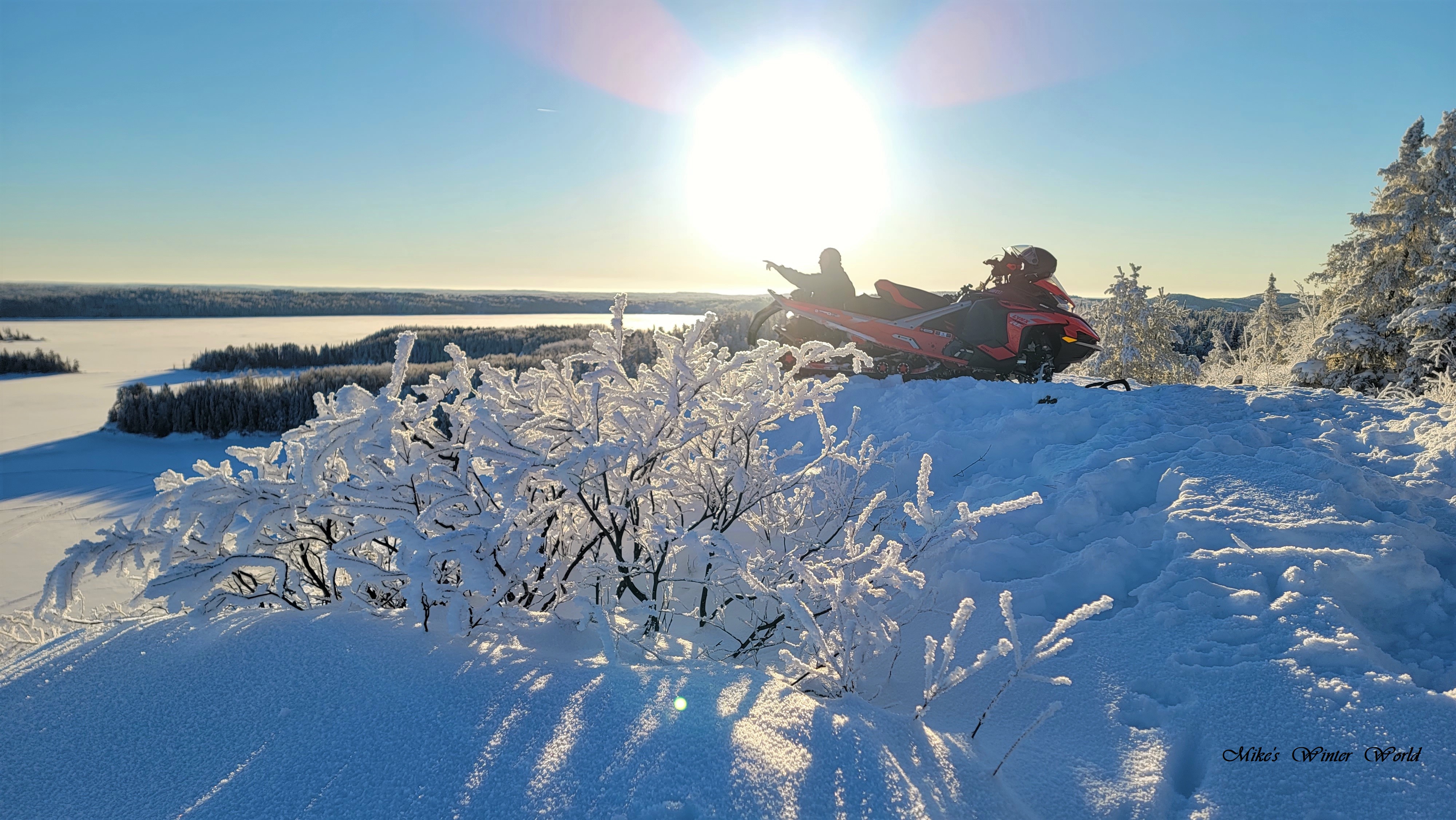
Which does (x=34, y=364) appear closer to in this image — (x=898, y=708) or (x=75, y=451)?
(x=75, y=451)

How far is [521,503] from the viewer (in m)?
2.19

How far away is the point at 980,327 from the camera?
7.96 metres

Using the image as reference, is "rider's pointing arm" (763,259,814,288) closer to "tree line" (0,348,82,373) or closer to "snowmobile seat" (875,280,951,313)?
"snowmobile seat" (875,280,951,313)

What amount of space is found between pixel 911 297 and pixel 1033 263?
5.06 ft

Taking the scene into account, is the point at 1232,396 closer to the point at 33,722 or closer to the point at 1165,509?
the point at 1165,509

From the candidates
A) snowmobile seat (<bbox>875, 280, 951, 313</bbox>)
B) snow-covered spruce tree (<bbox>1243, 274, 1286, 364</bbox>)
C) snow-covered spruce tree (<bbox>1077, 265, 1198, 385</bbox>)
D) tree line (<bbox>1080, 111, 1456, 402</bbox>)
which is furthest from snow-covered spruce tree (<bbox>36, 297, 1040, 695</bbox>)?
snow-covered spruce tree (<bbox>1243, 274, 1286, 364</bbox>)

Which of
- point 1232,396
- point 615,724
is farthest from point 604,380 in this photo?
point 1232,396

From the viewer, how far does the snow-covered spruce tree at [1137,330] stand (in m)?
19.3

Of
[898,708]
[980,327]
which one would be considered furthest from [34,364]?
[898,708]

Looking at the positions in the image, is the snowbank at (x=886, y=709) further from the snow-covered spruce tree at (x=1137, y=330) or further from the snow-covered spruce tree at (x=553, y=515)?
the snow-covered spruce tree at (x=1137, y=330)

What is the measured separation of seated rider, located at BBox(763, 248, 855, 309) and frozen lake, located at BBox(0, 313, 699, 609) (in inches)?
98.7

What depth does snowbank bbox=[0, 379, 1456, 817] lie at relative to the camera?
1.53 meters

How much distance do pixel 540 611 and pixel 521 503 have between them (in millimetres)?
810

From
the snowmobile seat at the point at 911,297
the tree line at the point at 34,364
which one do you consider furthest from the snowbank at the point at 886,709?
the tree line at the point at 34,364
